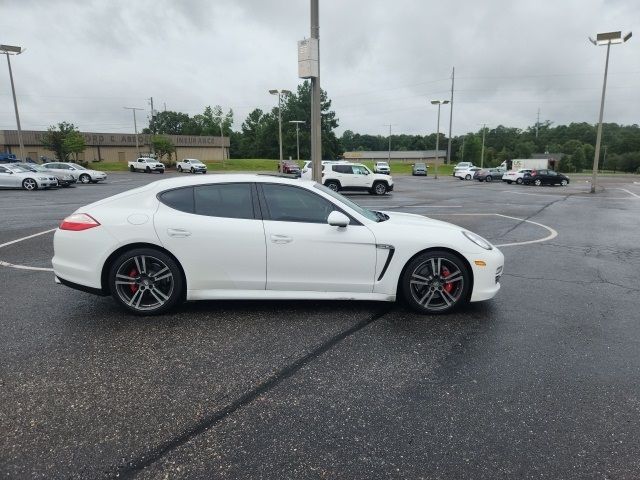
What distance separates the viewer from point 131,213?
14.5 ft

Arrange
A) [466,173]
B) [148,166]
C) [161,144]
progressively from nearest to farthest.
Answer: [466,173] < [148,166] < [161,144]

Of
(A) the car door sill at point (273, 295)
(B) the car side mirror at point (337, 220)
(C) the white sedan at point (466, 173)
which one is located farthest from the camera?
(C) the white sedan at point (466, 173)

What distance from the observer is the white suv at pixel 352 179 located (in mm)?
22344

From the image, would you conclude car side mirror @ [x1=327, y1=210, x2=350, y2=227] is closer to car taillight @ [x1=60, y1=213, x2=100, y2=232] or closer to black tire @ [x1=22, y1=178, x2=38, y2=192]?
car taillight @ [x1=60, y1=213, x2=100, y2=232]

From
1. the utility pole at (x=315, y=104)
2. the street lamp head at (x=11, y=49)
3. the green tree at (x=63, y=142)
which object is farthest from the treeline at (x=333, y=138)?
the utility pole at (x=315, y=104)

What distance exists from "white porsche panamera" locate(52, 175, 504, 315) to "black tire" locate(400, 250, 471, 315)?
0.03ft

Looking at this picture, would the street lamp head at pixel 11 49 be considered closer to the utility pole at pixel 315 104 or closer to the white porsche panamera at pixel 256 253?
the utility pole at pixel 315 104

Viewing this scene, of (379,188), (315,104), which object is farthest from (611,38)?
(315,104)

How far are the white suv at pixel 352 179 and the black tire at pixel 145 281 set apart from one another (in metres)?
18.2

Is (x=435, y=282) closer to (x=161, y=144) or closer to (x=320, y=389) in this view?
(x=320, y=389)

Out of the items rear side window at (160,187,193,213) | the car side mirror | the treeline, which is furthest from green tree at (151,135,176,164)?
the car side mirror

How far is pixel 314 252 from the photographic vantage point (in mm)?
4348

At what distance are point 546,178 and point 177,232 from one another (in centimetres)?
3730

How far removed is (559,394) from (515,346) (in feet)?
2.56
